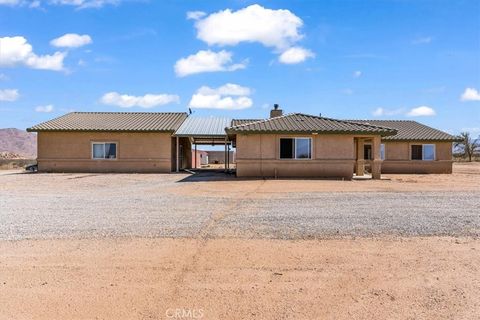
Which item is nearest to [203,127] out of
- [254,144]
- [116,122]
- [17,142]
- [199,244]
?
[116,122]

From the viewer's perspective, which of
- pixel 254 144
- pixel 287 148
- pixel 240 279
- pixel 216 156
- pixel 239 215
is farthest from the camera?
pixel 216 156

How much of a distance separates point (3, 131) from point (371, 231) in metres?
142

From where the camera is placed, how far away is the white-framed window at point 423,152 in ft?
104

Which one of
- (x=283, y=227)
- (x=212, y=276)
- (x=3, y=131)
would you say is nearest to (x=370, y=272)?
(x=212, y=276)

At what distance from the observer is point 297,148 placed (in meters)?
23.9

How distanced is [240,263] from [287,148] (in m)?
17.3

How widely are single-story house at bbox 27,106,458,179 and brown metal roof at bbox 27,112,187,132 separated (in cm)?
6

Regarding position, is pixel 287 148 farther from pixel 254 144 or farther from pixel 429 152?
pixel 429 152

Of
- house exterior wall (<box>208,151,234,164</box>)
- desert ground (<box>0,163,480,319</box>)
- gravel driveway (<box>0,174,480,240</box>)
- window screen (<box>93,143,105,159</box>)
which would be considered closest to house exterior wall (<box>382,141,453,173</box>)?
gravel driveway (<box>0,174,480,240</box>)

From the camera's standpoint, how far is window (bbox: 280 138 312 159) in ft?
78.1

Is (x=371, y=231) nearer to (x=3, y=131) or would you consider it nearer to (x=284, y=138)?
(x=284, y=138)

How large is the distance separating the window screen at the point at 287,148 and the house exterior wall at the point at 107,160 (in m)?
8.98

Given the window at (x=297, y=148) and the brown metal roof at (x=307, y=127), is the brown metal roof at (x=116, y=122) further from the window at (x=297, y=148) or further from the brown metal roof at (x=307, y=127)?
the window at (x=297, y=148)

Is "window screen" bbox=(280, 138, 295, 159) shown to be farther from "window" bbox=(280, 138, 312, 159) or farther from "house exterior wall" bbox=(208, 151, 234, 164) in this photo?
"house exterior wall" bbox=(208, 151, 234, 164)
